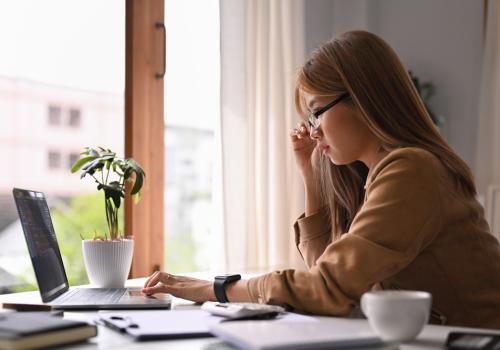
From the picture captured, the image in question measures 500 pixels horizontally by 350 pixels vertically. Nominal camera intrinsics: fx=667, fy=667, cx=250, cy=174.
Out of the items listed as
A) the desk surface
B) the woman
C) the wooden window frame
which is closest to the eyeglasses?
the woman

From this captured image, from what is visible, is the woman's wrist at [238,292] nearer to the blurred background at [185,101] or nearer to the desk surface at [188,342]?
the desk surface at [188,342]

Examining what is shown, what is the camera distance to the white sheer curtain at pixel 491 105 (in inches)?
123

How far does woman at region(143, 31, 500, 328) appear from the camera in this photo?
113 centimetres

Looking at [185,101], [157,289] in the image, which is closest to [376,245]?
[157,289]

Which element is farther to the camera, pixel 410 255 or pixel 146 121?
pixel 146 121

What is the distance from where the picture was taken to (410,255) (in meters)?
1.15

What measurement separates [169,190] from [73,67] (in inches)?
42.6

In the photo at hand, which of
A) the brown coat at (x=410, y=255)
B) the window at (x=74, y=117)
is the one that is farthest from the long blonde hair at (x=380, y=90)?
the window at (x=74, y=117)

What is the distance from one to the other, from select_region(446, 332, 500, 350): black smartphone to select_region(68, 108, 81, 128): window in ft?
7.23

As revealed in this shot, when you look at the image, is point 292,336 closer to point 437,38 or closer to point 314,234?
point 314,234

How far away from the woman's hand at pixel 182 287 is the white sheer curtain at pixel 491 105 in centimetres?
210

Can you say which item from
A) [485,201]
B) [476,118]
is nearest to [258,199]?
[485,201]

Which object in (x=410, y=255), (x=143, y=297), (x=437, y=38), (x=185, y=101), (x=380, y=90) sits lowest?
(x=143, y=297)

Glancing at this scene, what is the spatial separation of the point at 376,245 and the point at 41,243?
690 millimetres
